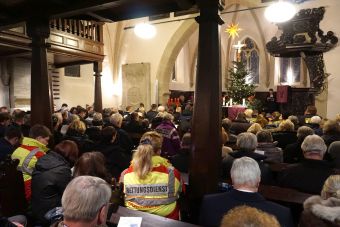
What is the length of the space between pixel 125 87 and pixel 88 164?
12.7 metres

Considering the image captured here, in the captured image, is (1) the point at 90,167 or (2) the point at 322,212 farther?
(1) the point at 90,167

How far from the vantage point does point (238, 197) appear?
2.41 metres

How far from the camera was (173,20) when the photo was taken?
13.8m

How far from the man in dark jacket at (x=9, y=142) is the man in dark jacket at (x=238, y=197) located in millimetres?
2928

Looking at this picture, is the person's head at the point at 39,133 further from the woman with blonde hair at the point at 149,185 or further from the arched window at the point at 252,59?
the arched window at the point at 252,59

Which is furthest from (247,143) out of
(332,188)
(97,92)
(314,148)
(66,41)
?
(97,92)

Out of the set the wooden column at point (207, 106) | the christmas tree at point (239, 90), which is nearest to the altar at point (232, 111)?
the christmas tree at point (239, 90)

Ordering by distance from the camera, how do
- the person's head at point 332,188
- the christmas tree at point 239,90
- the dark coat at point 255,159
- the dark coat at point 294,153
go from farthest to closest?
the christmas tree at point 239,90, the dark coat at point 294,153, the dark coat at point 255,159, the person's head at point 332,188

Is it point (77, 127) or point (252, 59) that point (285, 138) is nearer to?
point (77, 127)

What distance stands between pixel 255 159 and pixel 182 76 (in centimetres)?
1781

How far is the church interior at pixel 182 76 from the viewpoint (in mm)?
3418

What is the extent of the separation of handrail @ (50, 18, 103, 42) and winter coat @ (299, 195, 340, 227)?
27.1ft

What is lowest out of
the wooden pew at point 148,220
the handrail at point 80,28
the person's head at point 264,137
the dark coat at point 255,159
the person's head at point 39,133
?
the wooden pew at point 148,220

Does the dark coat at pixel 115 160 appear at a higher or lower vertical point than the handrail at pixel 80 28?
lower
